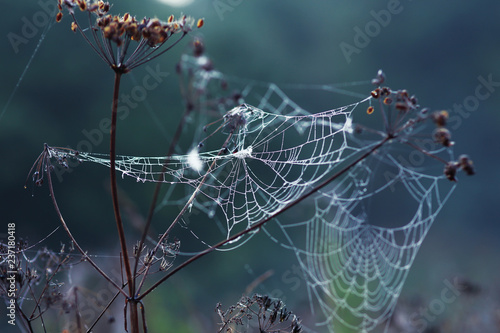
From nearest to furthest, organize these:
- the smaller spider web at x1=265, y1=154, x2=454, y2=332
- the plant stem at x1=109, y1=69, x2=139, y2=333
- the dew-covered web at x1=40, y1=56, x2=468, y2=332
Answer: the plant stem at x1=109, y1=69, x2=139, y2=333
the dew-covered web at x1=40, y1=56, x2=468, y2=332
the smaller spider web at x1=265, y1=154, x2=454, y2=332

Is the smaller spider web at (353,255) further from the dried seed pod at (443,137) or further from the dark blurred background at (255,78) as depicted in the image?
the dried seed pod at (443,137)

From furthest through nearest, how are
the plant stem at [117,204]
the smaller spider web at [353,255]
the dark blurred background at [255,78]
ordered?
the dark blurred background at [255,78] < the smaller spider web at [353,255] < the plant stem at [117,204]

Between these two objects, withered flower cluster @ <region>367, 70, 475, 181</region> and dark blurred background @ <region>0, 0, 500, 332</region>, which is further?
dark blurred background @ <region>0, 0, 500, 332</region>

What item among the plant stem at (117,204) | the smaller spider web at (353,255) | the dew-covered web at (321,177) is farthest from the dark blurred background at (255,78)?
the plant stem at (117,204)

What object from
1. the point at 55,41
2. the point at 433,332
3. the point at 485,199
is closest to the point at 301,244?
the point at 55,41

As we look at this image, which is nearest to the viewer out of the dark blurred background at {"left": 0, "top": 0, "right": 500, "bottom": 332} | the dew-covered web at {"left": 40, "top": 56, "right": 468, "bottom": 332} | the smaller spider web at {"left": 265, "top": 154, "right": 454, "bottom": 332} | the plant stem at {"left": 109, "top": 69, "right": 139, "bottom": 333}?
the plant stem at {"left": 109, "top": 69, "right": 139, "bottom": 333}

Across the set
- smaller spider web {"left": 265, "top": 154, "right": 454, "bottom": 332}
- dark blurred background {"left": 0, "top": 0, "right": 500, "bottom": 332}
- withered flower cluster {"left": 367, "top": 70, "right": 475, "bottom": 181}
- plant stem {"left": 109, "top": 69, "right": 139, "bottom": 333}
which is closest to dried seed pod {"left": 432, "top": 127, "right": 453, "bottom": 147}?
withered flower cluster {"left": 367, "top": 70, "right": 475, "bottom": 181}

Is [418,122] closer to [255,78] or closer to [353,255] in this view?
[353,255]

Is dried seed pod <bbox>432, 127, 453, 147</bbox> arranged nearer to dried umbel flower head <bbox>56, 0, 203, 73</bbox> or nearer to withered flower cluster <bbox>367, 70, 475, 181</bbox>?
withered flower cluster <bbox>367, 70, 475, 181</bbox>
